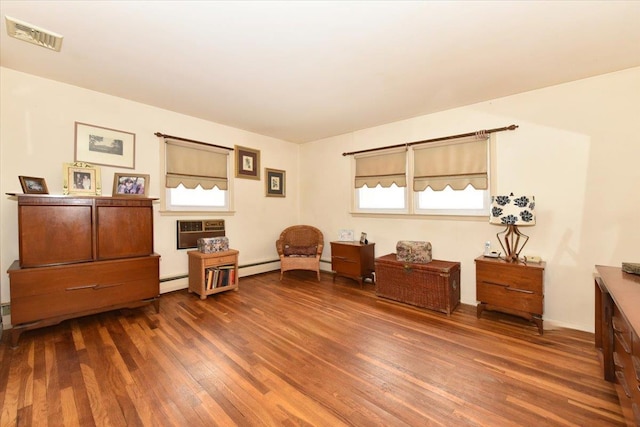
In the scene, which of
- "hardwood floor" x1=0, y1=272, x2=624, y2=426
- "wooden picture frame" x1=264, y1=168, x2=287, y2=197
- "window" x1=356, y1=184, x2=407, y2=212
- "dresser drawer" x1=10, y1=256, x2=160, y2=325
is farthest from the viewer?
"wooden picture frame" x1=264, y1=168, x2=287, y2=197

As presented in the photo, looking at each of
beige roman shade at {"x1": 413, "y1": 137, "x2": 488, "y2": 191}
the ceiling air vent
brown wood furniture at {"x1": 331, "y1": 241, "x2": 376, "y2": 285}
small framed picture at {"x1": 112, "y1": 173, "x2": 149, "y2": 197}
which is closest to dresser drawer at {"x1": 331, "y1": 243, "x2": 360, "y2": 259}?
brown wood furniture at {"x1": 331, "y1": 241, "x2": 376, "y2": 285}

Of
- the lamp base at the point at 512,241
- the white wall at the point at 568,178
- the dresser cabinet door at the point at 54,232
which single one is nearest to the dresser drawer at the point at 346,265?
the white wall at the point at 568,178

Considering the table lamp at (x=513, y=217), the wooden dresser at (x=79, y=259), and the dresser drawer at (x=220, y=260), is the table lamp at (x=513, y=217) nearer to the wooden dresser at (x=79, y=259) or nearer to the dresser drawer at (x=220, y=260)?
the dresser drawer at (x=220, y=260)

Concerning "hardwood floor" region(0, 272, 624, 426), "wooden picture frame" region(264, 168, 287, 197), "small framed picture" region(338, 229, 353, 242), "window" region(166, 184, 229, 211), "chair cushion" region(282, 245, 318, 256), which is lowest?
"hardwood floor" region(0, 272, 624, 426)

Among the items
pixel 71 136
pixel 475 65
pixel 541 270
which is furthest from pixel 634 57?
pixel 71 136

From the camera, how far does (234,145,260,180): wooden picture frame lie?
172 inches

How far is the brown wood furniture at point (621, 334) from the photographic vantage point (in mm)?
1188

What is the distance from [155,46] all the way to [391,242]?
3.57m

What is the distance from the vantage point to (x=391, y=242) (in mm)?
3998

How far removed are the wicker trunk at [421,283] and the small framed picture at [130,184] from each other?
3138mm

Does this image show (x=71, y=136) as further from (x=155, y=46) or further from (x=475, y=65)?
(x=475, y=65)

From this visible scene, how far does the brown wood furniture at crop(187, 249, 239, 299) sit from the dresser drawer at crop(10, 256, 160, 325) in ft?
1.89

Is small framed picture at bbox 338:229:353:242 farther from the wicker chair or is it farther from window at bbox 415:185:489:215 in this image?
window at bbox 415:185:489:215

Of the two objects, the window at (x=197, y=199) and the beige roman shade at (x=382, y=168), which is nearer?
the window at (x=197, y=199)
